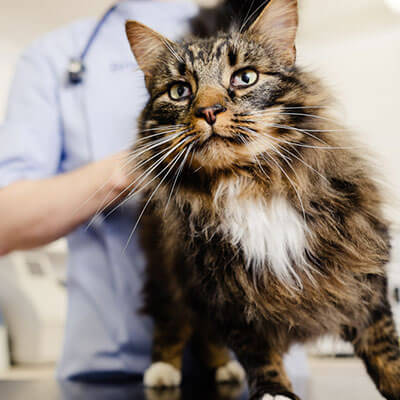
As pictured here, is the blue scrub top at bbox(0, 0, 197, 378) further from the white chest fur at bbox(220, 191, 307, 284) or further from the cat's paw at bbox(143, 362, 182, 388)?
the white chest fur at bbox(220, 191, 307, 284)

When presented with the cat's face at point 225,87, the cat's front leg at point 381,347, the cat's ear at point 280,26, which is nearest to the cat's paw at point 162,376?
the cat's front leg at point 381,347

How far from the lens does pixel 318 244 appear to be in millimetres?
489

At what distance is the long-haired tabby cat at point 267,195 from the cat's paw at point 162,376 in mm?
329

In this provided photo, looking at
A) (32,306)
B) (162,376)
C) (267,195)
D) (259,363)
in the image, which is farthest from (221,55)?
(32,306)

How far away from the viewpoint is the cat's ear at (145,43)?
0.50 metres


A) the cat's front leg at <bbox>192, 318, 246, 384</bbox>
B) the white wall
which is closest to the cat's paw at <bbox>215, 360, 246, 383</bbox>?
the cat's front leg at <bbox>192, 318, 246, 384</bbox>

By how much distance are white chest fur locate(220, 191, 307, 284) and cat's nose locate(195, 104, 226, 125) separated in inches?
4.2

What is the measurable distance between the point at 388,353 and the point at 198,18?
22.1 inches

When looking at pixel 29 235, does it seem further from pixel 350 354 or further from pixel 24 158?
pixel 350 354

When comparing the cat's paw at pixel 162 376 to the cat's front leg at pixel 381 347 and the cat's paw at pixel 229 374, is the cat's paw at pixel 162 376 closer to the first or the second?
the cat's paw at pixel 229 374

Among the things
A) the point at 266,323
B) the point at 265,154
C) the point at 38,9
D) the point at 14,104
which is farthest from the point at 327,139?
the point at 38,9

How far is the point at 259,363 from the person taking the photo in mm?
554

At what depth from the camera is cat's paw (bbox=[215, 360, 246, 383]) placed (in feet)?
2.87

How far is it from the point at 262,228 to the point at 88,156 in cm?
59
